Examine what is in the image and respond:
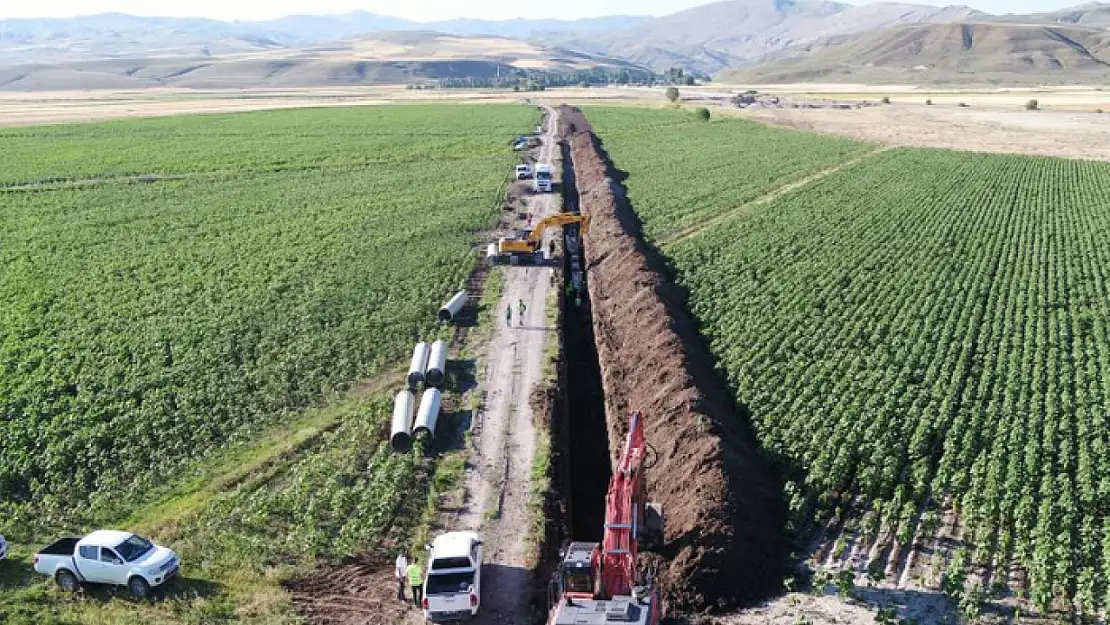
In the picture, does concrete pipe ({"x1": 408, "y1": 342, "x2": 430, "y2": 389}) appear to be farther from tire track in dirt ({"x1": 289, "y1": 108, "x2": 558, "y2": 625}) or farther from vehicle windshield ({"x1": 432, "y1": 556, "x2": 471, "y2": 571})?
vehicle windshield ({"x1": 432, "y1": 556, "x2": 471, "y2": 571})

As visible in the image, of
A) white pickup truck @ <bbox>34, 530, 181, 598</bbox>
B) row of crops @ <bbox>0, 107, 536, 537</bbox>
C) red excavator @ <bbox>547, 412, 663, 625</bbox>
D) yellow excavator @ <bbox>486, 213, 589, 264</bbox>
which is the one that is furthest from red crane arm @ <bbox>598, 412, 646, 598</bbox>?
yellow excavator @ <bbox>486, 213, 589, 264</bbox>

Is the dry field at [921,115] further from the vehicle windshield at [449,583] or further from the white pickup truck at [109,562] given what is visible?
the white pickup truck at [109,562]

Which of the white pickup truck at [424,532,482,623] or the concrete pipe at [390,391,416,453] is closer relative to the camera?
the white pickup truck at [424,532,482,623]

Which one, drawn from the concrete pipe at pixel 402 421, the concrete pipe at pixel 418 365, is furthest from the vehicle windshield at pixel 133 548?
the concrete pipe at pixel 418 365

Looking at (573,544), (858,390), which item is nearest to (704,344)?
(858,390)

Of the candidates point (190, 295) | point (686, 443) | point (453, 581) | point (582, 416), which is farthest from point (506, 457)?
point (190, 295)

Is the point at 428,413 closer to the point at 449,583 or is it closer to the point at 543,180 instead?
the point at 449,583
